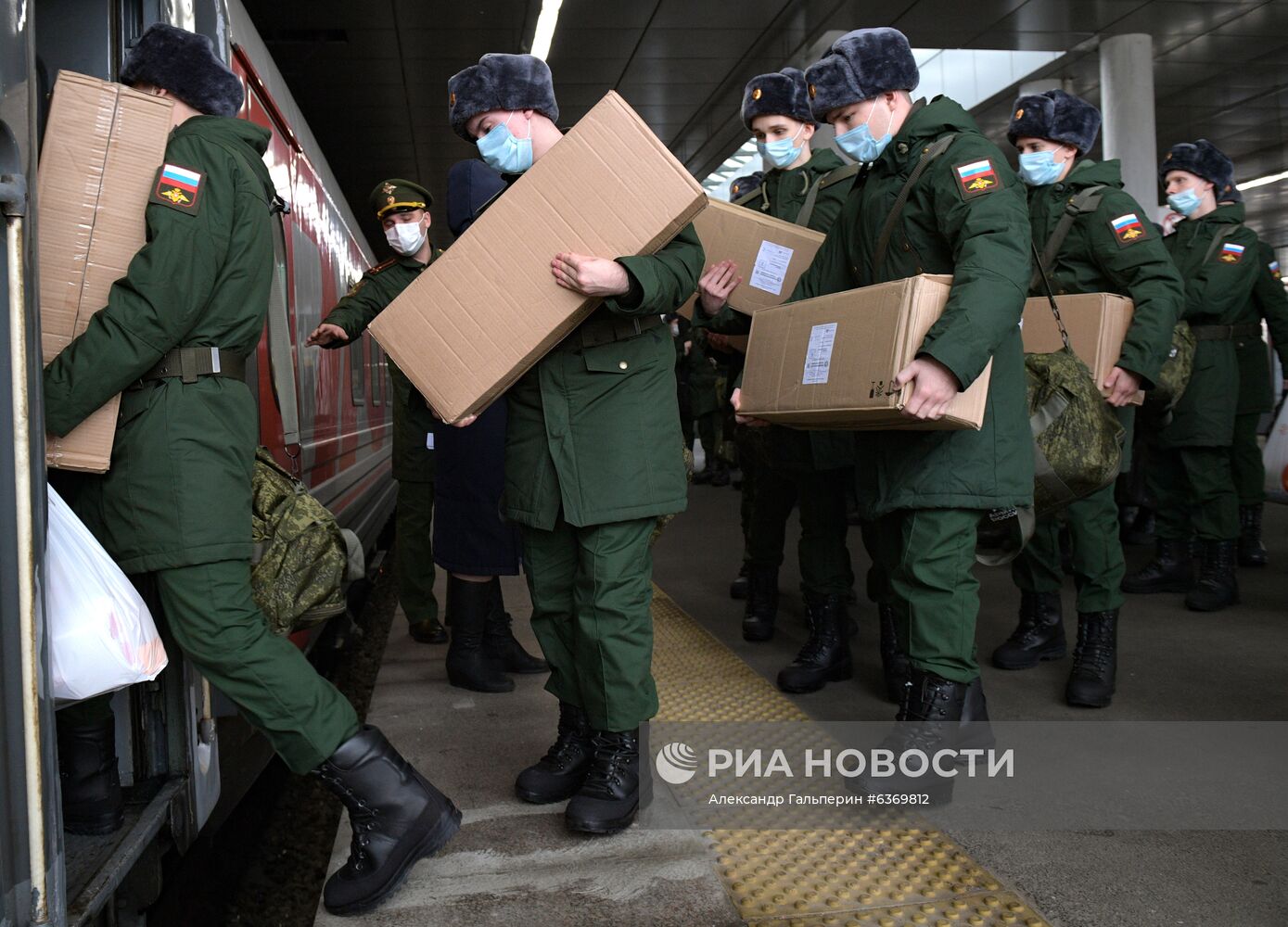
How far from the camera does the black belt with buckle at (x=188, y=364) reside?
2.05 meters

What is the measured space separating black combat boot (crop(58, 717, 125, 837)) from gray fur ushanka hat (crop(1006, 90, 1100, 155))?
10.7ft

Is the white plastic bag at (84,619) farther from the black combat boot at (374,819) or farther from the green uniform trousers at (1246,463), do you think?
the green uniform trousers at (1246,463)

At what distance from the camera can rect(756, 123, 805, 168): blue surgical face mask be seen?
13.1ft

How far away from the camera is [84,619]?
5.72 feet

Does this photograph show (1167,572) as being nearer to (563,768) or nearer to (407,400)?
(407,400)

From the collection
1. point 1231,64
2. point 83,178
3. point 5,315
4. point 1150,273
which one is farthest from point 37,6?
point 1231,64

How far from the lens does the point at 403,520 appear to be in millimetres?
4270

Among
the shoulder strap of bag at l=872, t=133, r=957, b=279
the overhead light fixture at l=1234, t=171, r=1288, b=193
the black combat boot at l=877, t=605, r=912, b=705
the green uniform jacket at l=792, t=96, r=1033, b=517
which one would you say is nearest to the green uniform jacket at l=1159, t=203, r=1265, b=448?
the black combat boot at l=877, t=605, r=912, b=705

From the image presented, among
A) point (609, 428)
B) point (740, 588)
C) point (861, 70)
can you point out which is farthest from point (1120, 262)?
point (740, 588)

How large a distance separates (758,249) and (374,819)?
2.14 meters

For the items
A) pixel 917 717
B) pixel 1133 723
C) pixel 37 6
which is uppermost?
pixel 37 6

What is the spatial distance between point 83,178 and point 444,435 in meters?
1.89

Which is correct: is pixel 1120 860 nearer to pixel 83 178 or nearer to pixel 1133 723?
pixel 1133 723

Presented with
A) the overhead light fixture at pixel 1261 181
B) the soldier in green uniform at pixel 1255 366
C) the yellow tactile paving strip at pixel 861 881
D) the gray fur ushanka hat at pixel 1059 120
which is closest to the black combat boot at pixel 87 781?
Answer: the yellow tactile paving strip at pixel 861 881
